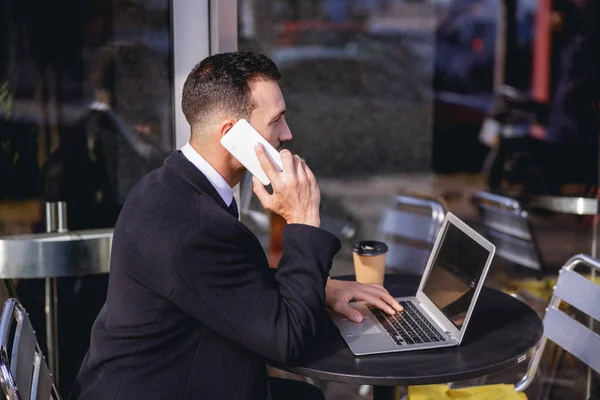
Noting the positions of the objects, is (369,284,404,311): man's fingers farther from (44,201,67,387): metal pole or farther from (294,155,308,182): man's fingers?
(44,201,67,387): metal pole

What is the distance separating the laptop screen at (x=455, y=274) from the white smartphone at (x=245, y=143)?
1.70ft

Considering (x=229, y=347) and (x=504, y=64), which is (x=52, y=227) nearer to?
(x=229, y=347)

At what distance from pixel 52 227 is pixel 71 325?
1.64 feet

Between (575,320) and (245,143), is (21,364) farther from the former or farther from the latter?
(575,320)

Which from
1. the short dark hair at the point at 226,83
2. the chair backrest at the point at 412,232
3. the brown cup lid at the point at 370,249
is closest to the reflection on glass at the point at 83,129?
the chair backrest at the point at 412,232

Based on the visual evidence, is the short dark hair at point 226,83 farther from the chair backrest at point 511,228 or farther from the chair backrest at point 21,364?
the chair backrest at point 511,228

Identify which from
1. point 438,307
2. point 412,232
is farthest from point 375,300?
point 412,232

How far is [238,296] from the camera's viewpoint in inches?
68.9

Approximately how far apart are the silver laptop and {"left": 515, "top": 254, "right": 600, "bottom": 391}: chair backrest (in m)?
0.46

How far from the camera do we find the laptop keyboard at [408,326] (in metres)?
1.95

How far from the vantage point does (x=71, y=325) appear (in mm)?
3400

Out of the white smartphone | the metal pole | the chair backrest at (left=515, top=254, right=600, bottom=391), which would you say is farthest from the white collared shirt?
the metal pole

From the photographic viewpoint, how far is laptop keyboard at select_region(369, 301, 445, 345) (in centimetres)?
195

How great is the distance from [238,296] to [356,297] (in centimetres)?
49
